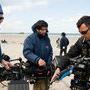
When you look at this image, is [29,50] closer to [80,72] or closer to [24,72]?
[24,72]

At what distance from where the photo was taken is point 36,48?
8.73 m

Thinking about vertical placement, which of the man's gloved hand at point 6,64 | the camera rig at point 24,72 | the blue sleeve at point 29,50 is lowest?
the camera rig at point 24,72

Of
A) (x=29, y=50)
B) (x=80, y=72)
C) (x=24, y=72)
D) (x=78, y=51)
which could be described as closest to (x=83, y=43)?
(x=78, y=51)

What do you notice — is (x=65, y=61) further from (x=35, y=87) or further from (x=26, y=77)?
(x=35, y=87)

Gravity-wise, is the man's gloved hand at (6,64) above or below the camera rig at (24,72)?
above

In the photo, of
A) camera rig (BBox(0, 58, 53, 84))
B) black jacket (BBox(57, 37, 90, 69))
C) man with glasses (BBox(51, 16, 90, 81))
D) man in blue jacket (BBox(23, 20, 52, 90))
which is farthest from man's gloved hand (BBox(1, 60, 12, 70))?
man with glasses (BBox(51, 16, 90, 81))

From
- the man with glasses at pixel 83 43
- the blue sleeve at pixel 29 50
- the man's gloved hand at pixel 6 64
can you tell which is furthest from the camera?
the blue sleeve at pixel 29 50

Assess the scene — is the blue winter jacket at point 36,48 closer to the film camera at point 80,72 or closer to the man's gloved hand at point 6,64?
the man's gloved hand at point 6,64

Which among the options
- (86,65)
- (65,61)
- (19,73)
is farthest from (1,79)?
(86,65)

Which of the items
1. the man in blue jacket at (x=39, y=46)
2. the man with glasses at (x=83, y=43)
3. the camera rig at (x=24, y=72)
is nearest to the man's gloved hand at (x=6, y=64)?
the camera rig at (x=24, y=72)

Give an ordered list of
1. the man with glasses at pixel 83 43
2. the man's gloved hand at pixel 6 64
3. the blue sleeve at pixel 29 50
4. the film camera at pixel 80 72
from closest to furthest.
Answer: the film camera at pixel 80 72, the man with glasses at pixel 83 43, the man's gloved hand at pixel 6 64, the blue sleeve at pixel 29 50

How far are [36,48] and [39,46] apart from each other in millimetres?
69

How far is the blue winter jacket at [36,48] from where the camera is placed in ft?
28.3

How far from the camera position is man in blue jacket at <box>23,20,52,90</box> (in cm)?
861
